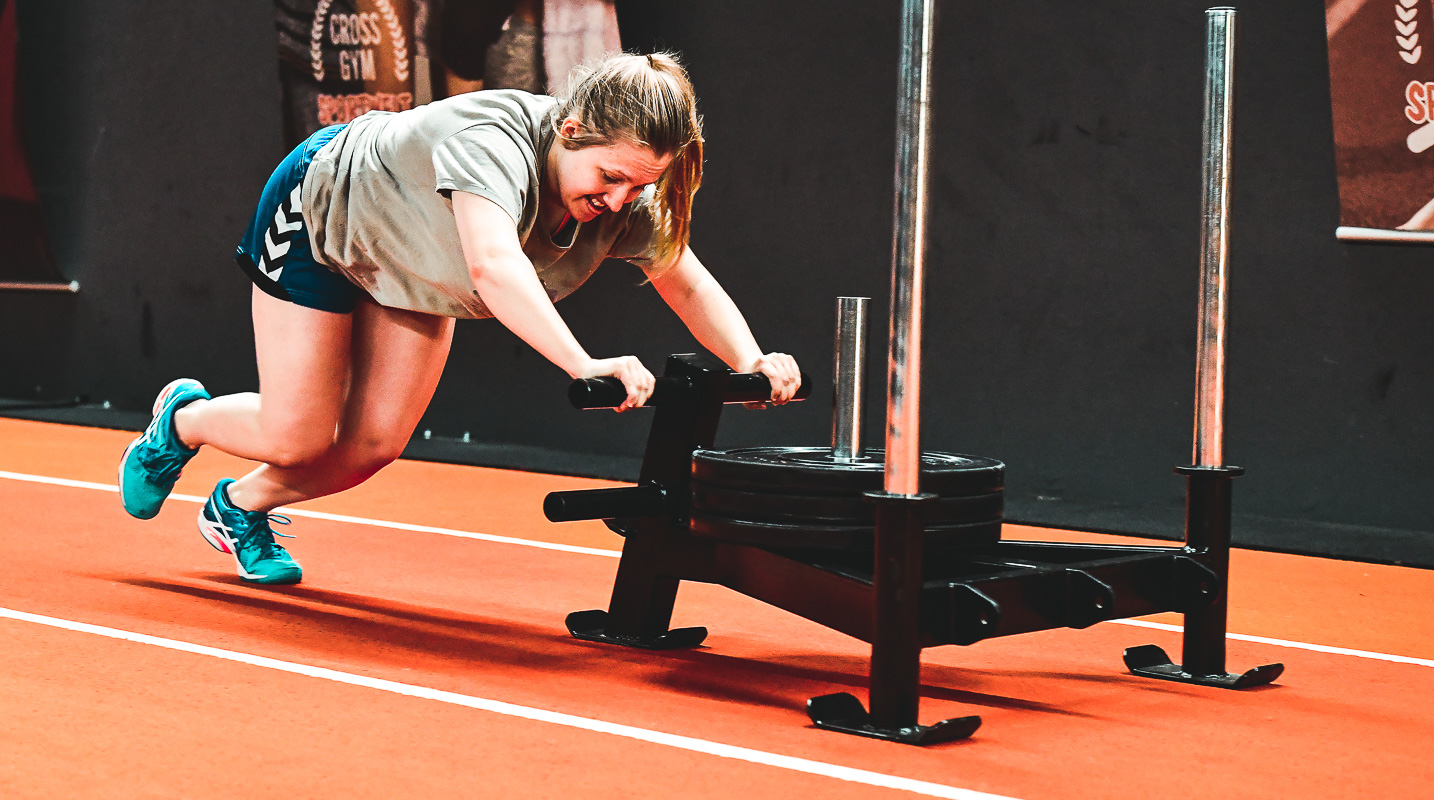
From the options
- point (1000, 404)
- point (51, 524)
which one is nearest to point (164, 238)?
point (51, 524)

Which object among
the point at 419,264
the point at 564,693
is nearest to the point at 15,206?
the point at 419,264

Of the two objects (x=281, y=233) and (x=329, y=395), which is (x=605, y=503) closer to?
(x=329, y=395)

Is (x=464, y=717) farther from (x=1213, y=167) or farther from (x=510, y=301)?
(x=1213, y=167)

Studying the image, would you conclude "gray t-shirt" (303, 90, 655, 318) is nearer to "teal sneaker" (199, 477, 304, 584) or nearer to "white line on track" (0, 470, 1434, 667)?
"teal sneaker" (199, 477, 304, 584)

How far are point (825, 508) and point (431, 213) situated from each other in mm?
971

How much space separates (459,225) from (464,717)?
0.80 meters

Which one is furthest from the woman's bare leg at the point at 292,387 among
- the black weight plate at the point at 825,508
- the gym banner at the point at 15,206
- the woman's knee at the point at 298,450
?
the gym banner at the point at 15,206

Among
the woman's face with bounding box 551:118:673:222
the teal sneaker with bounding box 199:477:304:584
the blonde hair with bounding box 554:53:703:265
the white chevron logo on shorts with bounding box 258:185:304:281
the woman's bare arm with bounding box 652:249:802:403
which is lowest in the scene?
the teal sneaker with bounding box 199:477:304:584

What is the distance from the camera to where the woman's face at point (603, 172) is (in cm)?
241

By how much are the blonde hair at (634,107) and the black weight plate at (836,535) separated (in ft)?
2.14

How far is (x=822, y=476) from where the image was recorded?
7.32 feet

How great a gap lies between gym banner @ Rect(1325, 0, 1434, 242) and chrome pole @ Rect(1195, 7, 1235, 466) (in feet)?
7.28

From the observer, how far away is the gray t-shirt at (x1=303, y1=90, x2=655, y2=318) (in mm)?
2547

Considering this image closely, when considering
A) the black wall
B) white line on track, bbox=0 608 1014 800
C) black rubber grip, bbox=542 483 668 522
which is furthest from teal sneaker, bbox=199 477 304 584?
the black wall
